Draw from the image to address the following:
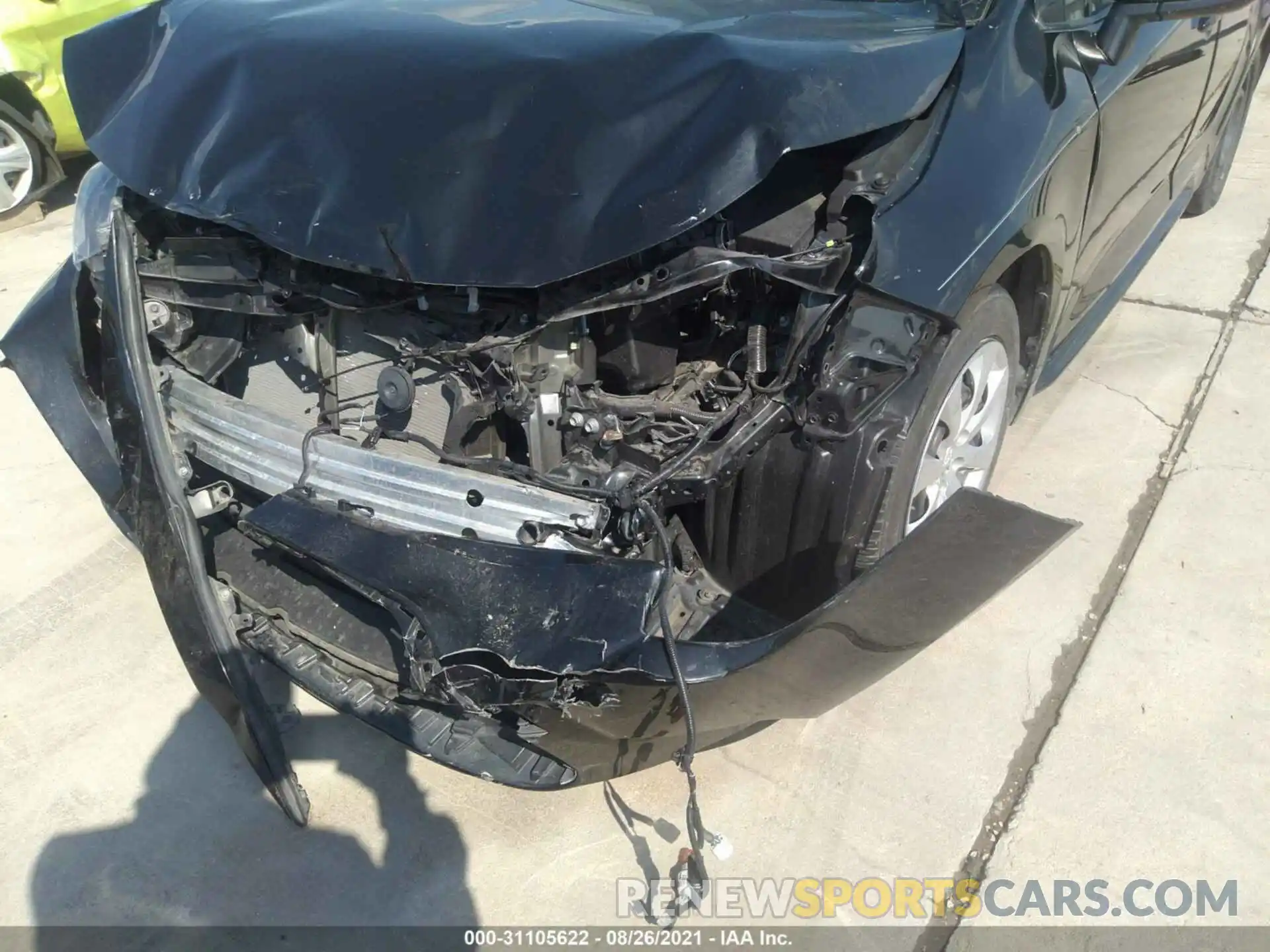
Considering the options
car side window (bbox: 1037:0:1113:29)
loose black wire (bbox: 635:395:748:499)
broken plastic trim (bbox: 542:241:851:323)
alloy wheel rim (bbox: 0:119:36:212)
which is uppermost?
car side window (bbox: 1037:0:1113:29)

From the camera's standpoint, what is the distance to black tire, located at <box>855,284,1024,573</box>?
193 cm

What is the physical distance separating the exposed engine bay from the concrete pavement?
566 millimetres

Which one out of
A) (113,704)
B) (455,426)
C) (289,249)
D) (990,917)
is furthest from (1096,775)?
(113,704)

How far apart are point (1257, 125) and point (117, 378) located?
677 cm

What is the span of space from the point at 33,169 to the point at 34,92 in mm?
445

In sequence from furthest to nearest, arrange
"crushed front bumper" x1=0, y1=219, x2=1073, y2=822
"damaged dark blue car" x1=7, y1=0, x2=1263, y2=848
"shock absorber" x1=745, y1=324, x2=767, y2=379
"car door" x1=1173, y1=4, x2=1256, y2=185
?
"car door" x1=1173, y1=4, x2=1256, y2=185, "shock absorber" x1=745, y1=324, x2=767, y2=379, "damaged dark blue car" x1=7, y1=0, x2=1263, y2=848, "crushed front bumper" x1=0, y1=219, x2=1073, y2=822

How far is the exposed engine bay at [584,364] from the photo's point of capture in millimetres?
1789

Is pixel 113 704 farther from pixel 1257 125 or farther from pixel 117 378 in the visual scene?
pixel 1257 125

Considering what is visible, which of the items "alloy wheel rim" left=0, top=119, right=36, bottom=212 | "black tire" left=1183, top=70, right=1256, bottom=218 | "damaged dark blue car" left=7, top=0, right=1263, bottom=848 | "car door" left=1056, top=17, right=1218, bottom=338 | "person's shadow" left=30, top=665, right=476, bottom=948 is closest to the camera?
"damaged dark blue car" left=7, top=0, right=1263, bottom=848

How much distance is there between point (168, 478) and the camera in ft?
6.47

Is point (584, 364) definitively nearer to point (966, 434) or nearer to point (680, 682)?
point (680, 682)

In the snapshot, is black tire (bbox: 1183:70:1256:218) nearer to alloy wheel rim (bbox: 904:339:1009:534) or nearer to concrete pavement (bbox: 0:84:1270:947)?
concrete pavement (bbox: 0:84:1270:947)

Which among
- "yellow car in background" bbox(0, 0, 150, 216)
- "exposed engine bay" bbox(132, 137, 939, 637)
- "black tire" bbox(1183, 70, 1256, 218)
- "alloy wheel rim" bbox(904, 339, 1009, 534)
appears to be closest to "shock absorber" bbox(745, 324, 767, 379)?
"exposed engine bay" bbox(132, 137, 939, 637)

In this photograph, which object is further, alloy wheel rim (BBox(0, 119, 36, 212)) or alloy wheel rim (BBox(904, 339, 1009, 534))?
alloy wheel rim (BBox(0, 119, 36, 212))
